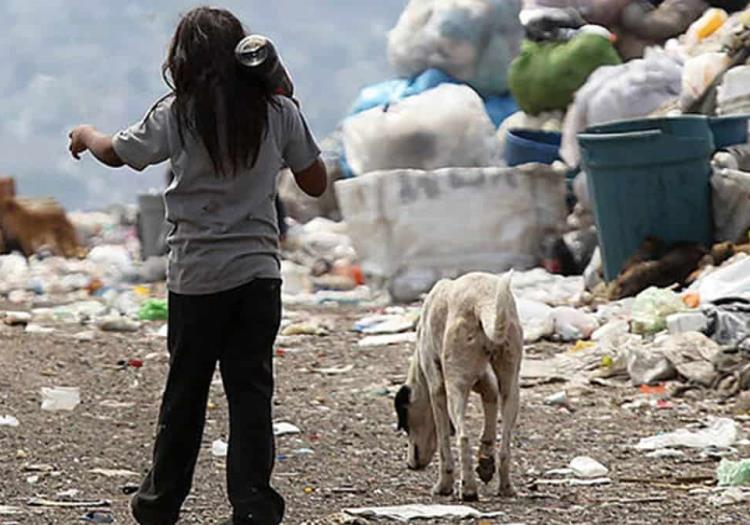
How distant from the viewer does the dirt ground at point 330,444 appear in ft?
16.6

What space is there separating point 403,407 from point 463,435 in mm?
662

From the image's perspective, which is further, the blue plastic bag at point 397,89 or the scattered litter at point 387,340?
the blue plastic bag at point 397,89

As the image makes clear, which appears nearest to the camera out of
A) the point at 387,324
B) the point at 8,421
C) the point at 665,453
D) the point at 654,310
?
the point at 665,453

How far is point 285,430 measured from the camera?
6.93 m

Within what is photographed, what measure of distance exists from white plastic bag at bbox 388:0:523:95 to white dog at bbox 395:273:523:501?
10376 millimetres

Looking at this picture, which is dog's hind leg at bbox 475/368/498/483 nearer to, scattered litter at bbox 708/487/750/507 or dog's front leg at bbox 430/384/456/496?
dog's front leg at bbox 430/384/456/496

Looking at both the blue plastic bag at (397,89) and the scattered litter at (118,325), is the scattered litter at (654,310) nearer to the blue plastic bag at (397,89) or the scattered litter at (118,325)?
the scattered litter at (118,325)

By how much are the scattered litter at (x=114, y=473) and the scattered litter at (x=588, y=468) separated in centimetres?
147

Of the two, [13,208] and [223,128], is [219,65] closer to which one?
[223,128]

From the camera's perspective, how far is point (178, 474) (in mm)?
4363

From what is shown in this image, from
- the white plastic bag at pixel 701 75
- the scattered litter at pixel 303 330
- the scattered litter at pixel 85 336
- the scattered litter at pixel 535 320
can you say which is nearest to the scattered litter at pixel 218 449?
the scattered litter at pixel 535 320

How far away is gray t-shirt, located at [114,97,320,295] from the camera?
4.17 m

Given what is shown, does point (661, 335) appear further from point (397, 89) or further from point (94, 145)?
point (397, 89)

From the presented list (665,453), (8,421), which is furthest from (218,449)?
(665,453)
